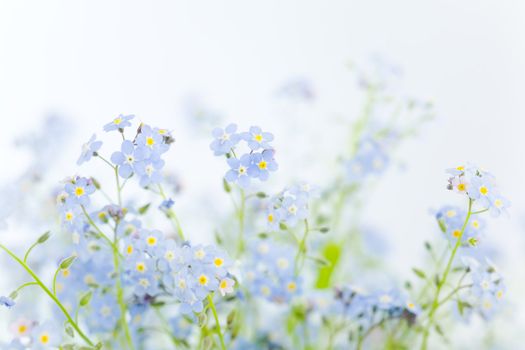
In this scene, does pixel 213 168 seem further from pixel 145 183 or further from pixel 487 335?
pixel 145 183

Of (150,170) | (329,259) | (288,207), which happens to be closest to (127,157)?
(150,170)

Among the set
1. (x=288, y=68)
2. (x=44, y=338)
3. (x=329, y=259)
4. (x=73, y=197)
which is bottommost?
(x=44, y=338)

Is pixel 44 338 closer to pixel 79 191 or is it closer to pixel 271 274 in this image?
pixel 79 191

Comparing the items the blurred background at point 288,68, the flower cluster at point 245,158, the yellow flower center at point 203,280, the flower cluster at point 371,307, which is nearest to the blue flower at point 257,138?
the flower cluster at point 245,158

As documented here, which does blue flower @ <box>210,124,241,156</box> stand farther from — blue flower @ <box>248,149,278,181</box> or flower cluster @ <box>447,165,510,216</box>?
flower cluster @ <box>447,165,510,216</box>

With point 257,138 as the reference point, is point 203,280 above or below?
below

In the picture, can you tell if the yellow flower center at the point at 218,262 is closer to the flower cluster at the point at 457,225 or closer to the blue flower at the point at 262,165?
the blue flower at the point at 262,165

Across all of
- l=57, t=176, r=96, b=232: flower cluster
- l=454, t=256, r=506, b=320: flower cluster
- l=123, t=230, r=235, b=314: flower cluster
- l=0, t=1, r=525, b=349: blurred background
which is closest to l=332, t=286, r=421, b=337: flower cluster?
l=454, t=256, r=506, b=320: flower cluster
